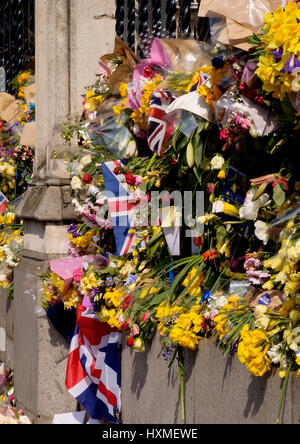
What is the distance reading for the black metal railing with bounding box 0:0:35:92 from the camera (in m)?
8.09

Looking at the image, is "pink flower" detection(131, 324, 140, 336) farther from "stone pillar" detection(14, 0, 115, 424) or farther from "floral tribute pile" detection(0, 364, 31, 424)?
"floral tribute pile" detection(0, 364, 31, 424)

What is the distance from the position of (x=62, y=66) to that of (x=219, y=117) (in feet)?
8.14

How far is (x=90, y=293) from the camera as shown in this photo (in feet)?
14.7

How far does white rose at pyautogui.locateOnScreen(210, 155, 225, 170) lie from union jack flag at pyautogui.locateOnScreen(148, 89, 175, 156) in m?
0.39

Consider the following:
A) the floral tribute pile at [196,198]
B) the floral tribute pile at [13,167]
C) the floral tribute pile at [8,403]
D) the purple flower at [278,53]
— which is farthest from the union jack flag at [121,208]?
the floral tribute pile at [13,167]

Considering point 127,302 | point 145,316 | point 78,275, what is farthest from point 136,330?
point 78,275

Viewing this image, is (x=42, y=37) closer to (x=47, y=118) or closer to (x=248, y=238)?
(x=47, y=118)

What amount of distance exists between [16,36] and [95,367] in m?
5.18

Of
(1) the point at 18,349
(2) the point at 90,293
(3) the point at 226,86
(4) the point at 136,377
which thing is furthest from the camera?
(1) the point at 18,349

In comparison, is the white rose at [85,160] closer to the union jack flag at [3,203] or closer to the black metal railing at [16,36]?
the union jack flag at [3,203]

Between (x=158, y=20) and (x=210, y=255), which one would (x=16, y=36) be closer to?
(x=158, y=20)

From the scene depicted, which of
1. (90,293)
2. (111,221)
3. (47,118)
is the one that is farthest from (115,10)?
(90,293)

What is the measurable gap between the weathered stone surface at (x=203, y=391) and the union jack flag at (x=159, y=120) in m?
1.05

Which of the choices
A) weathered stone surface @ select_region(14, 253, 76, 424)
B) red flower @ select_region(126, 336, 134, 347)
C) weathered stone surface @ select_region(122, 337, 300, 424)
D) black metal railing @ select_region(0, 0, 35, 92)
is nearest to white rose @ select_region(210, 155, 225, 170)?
weathered stone surface @ select_region(122, 337, 300, 424)
